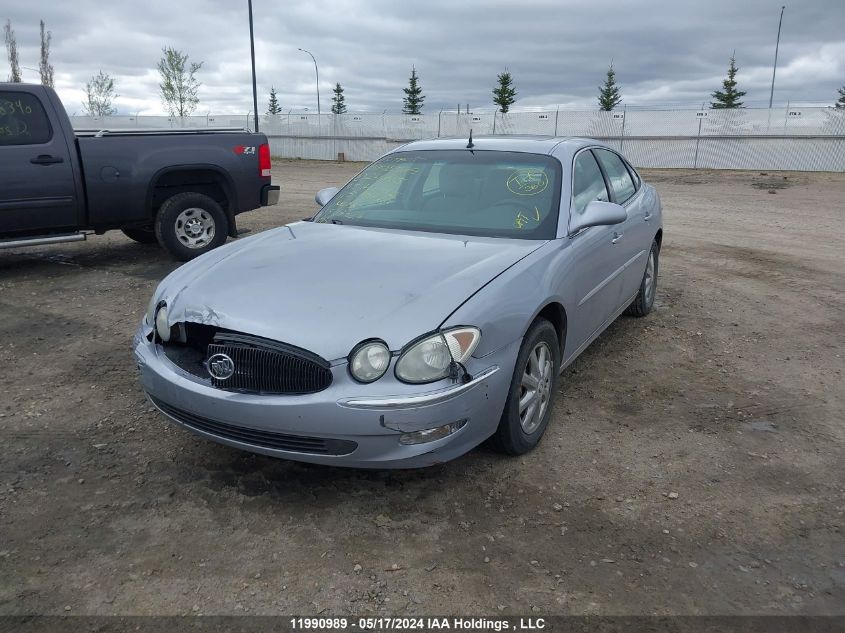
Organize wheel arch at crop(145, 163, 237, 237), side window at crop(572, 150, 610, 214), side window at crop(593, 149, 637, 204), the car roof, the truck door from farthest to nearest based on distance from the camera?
wheel arch at crop(145, 163, 237, 237)
the truck door
side window at crop(593, 149, 637, 204)
the car roof
side window at crop(572, 150, 610, 214)

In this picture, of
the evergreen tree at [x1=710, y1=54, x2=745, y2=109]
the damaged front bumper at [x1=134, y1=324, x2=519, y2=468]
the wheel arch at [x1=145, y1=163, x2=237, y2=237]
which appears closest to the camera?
the damaged front bumper at [x1=134, y1=324, x2=519, y2=468]

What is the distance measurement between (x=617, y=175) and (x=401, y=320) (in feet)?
10.5

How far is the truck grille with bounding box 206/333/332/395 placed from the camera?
290 cm

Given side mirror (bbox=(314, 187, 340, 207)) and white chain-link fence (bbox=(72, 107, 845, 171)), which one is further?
white chain-link fence (bbox=(72, 107, 845, 171))

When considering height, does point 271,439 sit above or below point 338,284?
below

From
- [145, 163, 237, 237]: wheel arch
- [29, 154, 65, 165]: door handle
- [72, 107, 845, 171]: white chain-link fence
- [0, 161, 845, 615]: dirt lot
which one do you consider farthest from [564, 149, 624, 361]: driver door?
[72, 107, 845, 171]: white chain-link fence

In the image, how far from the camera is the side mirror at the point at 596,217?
13.3 feet

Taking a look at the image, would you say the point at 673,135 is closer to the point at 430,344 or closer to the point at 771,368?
the point at 771,368

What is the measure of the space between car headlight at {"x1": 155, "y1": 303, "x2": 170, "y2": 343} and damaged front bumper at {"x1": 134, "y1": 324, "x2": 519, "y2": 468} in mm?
211

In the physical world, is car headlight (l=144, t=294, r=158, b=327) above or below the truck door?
below

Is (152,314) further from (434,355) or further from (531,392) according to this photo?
(531,392)

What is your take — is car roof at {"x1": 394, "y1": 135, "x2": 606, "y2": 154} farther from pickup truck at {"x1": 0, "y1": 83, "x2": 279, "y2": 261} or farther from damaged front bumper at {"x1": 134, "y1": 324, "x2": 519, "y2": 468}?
pickup truck at {"x1": 0, "y1": 83, "x2": 279, "y2": 261}

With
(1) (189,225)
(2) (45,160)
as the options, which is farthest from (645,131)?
(2) (45,160)

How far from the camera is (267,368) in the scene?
2.96 m
